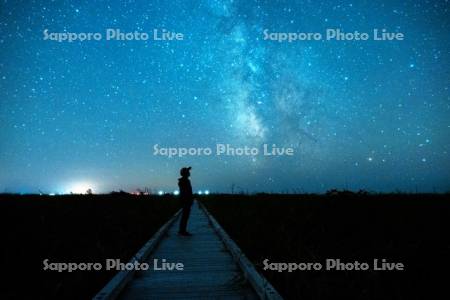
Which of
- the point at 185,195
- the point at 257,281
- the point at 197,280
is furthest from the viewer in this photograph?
the point at 185,195

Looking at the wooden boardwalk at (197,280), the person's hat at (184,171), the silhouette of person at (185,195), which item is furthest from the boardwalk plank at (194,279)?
the person's hat at (184,171)

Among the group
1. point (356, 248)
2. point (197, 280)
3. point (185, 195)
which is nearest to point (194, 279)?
point (197, 280)

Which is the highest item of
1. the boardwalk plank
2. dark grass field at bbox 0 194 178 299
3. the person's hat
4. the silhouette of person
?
the person's hat

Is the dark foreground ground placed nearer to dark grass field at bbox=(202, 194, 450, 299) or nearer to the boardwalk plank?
dark grass field at bbox=(202, 194, 450, 299)

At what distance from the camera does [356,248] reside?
8.05 m

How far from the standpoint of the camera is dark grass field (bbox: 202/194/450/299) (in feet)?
16.7

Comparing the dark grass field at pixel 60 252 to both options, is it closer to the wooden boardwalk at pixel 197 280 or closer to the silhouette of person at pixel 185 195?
the wooden boardwalk at pixel 197 280

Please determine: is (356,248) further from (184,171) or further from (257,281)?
(184,171)

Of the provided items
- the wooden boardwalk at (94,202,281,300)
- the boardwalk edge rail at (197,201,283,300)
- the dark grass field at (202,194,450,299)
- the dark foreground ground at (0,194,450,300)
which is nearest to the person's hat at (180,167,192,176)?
the dark foreground ground at (0,194,450,300)

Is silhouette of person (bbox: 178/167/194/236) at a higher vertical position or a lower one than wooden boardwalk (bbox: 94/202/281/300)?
higher

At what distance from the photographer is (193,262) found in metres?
7.09

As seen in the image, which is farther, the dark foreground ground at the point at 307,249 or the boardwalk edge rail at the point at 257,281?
the dark foreground ground at the point at 307,249

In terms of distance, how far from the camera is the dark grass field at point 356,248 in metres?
5.09

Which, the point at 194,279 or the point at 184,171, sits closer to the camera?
the point at 194,279
